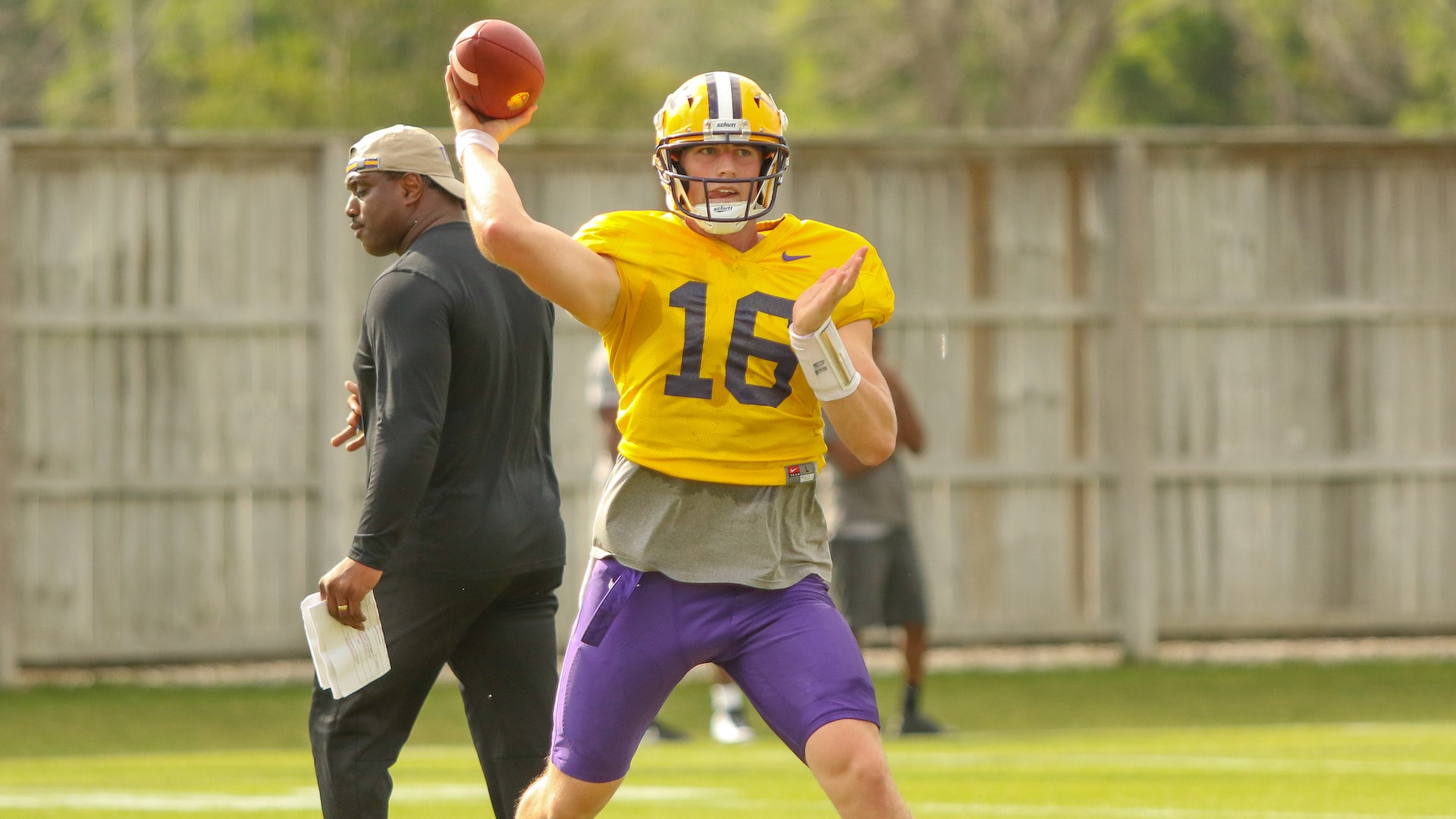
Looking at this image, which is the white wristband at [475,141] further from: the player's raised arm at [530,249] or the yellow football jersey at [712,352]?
the yellow football jersey at [712,352]

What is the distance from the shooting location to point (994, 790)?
8.19m

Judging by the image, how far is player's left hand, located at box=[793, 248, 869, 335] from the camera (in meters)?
4.13

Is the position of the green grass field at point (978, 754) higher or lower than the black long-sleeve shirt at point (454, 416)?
lower

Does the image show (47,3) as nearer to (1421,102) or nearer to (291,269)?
(1421,102)

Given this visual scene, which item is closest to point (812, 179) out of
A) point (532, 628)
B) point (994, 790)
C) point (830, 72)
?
point (994, 790)

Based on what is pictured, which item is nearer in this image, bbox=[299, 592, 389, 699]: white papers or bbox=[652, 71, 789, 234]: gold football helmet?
bbox=[652, 71, 789, 234]: gold football helmet

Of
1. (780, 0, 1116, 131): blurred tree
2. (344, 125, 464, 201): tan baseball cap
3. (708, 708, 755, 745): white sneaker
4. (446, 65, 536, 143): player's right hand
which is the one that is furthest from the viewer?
(780, 0, 1116, 131): blurred tree

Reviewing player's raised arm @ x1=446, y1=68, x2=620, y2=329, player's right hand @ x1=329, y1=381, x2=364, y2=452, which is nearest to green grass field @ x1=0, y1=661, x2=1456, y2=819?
player's right hand @ x1=329, y1=381, x2=364, y2=452

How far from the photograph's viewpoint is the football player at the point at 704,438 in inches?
175

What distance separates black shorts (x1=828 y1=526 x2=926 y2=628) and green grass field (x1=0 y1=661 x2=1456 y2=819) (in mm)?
653

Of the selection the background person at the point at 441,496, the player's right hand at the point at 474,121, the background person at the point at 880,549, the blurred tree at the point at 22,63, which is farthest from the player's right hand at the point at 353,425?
the blurred tree at the point at 22,63

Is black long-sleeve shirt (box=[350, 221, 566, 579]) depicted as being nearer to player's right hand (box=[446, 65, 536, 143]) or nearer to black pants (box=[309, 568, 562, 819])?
black pants (box=[309, 568, 562, 819])

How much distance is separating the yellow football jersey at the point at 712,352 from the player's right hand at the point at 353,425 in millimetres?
972

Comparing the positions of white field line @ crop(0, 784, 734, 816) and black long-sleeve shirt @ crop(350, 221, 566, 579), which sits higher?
black long-sleeve shirt @ crop(350, 221, 566, 579)
